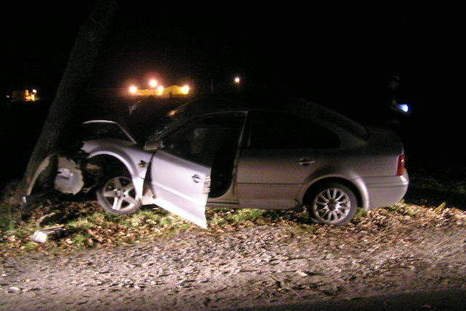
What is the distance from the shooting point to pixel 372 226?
7172 millimetres

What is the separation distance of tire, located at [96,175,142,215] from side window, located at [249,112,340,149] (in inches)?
70.6

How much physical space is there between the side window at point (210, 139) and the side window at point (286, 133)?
0.51 m

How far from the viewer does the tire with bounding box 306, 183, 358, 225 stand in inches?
279

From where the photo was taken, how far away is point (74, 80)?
25.8ft

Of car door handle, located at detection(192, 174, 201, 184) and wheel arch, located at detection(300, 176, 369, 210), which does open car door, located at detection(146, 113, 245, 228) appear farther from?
wheel arch, located at detection(300, 176, 369, 210)

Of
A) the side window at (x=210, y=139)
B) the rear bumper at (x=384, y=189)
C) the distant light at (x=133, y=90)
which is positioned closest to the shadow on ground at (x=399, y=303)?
the rear bumper at (x=384, y=189)

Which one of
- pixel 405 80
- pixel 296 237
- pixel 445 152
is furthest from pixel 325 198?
pixel 405 80

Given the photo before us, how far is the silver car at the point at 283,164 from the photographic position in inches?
275

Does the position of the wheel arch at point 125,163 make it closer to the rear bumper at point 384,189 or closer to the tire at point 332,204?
the tire at point 332,204

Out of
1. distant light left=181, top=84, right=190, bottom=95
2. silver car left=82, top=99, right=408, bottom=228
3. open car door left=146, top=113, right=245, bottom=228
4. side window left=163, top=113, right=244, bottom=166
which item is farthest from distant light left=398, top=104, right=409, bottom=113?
distant light left=181, top=84, right=190, bottom=95

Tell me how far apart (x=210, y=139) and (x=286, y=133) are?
5.39 feet

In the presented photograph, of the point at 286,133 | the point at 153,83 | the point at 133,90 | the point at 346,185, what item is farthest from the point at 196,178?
the point at 133,90

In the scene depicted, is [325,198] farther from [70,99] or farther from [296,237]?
[70,99]

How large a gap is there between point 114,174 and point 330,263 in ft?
10.6
